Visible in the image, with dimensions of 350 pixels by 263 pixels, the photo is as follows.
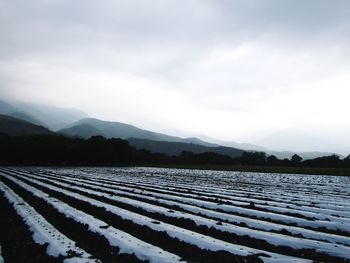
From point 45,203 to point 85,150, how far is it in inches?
2422

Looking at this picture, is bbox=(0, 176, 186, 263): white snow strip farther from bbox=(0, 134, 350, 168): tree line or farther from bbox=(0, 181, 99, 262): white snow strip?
bbox=(0, 134, 350, 168): tree line

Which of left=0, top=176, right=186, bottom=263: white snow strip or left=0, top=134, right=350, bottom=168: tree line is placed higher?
left=0, top=134, right=350, bottom=168: tree line

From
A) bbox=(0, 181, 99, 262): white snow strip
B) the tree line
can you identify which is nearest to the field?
bbox=(0, 181, 99, 262): white snow strip

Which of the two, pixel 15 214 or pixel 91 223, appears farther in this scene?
pixel 15 214

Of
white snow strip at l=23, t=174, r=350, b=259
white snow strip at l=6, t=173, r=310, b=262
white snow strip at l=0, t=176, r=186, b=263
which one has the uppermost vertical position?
white snow strip at l=23, t=174, r=350, b=259

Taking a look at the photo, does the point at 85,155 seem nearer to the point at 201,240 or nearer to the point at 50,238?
the point at 50,238

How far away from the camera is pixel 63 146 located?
234 ft

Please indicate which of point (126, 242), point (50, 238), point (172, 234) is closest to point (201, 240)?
point (172, 234)

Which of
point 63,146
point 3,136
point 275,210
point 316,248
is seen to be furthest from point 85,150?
point 316,248

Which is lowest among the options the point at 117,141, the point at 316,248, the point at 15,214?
the point at 15,214

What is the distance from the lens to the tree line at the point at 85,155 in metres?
69.0

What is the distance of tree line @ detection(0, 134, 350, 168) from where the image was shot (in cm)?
6900

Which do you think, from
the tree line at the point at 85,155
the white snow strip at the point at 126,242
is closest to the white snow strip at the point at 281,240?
the white snow strip at the point at 126,242

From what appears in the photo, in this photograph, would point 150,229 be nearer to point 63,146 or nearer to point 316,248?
point 316,248
